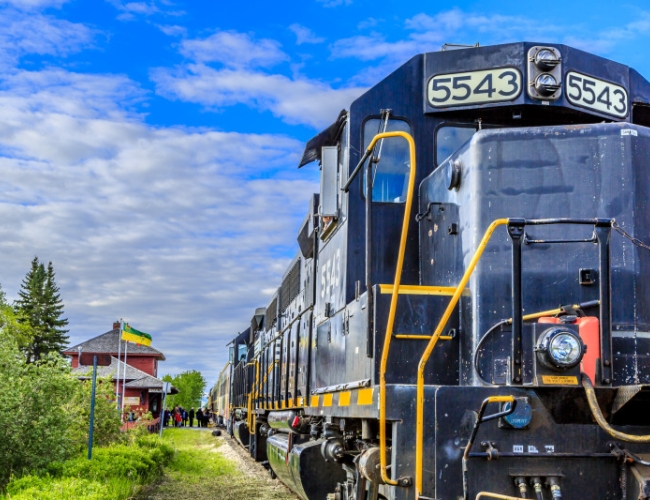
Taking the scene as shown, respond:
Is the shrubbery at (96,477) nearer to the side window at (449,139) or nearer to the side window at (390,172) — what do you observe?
the side window at (390,172)

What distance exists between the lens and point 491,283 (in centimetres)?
552

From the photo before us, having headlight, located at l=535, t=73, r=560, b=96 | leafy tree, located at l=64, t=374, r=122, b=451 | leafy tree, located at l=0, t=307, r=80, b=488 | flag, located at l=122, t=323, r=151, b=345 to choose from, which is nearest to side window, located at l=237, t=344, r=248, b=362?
flag, located at l=122, t=323, r=151, b=345

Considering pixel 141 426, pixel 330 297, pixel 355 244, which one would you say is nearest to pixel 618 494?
pixel 355 244

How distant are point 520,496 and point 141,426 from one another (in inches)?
643

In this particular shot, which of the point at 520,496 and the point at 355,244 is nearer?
the point at 520,496

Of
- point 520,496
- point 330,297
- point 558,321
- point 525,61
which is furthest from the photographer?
point 330,297

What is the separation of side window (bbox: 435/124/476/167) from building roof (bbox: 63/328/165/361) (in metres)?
60.7

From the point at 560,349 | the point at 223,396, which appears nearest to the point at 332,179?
the point at 560,349

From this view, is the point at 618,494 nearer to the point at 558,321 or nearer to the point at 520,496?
the point at 520,496

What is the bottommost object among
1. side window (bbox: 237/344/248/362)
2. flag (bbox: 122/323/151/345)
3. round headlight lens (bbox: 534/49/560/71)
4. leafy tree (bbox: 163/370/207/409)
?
leafy tree (bbox: 163/370/207/409)

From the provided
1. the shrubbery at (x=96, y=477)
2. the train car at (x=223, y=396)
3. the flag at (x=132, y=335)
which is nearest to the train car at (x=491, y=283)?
the shrubbery at (x=96, y=477)

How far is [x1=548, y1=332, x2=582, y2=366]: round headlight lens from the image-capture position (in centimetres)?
454

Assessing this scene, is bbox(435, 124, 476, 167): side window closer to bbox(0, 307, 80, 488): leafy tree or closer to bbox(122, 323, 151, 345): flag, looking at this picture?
bbox(0, 307, 80, 488): leafy tree

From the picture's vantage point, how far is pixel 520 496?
458cm
